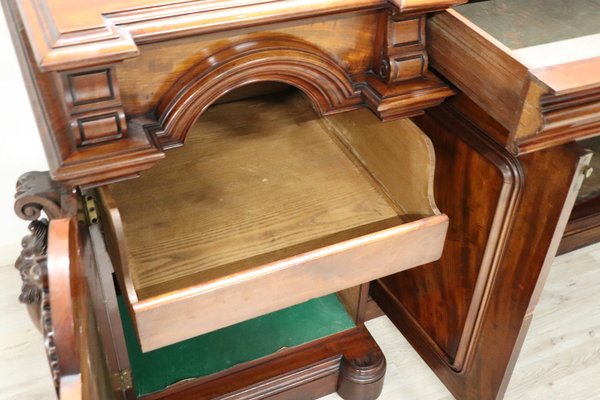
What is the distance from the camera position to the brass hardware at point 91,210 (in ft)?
2.60

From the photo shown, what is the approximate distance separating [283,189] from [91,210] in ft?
0.98

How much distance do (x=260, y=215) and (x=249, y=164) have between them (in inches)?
4.7

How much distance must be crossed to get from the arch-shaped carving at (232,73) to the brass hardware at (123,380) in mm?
418

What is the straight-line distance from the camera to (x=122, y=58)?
1.95 ft

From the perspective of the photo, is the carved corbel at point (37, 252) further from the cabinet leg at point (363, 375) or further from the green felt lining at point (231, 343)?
the cabinet leg at point (363, 375)

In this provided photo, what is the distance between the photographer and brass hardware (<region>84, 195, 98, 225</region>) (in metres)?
0.79

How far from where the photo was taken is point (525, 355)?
1240 mm

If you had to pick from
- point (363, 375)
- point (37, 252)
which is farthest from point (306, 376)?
point (37, 252)

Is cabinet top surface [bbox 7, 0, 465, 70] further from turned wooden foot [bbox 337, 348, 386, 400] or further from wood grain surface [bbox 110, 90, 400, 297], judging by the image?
turned wooden foot [bbox 337, 348, 386, 400]

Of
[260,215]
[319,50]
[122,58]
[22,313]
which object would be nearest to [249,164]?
[260,215]

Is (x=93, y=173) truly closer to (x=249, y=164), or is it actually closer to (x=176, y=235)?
(x=176, y=235)

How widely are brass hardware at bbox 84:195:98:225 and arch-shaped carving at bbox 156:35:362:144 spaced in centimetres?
16

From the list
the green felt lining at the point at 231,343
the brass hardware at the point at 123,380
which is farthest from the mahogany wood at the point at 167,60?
the green felt lining at the point at 231,343

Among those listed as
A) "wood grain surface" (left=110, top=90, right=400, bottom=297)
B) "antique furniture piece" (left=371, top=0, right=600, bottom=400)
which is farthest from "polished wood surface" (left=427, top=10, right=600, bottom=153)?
"wood grain surface" (left=110, top=90, right=400, bottom=297)
